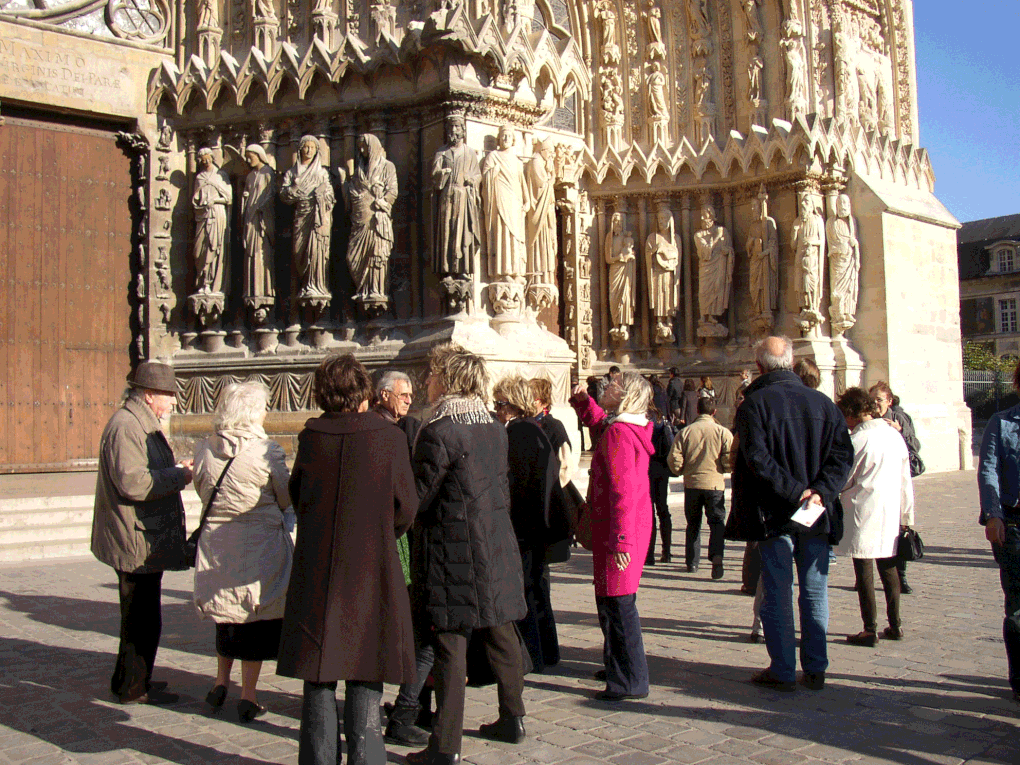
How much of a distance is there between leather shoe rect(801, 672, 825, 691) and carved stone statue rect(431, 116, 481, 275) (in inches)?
275

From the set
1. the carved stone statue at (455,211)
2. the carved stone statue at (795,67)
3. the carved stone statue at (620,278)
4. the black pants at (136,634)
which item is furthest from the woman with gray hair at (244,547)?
the carved stone statue at (795,67)

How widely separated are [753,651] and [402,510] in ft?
9.37

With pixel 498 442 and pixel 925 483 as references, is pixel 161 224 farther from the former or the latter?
pixel 925 483

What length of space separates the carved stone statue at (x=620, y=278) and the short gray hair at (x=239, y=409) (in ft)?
38.5

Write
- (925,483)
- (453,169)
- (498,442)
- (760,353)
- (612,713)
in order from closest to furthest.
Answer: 1. (498,442)
2. (612,713)
3. (760,353)
4. (453,169)
5. (925,483)

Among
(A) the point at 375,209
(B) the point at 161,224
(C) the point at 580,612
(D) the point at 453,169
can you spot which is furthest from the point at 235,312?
(C) the point at 580,612

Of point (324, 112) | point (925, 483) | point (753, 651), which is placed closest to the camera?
point (753, 651)

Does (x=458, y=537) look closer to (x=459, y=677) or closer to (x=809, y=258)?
(x=459, y=677)

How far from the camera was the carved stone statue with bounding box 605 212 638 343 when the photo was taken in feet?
52.0

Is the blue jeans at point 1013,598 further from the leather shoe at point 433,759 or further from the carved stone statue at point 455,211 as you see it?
the carved stone statue at point 455,211

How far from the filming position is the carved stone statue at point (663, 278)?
15.7 m

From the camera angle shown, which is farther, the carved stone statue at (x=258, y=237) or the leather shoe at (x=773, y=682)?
the carved stone statue at (x=258, y=237)

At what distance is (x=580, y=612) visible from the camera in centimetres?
668

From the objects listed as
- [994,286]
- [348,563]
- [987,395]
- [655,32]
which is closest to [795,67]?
[655,32]
